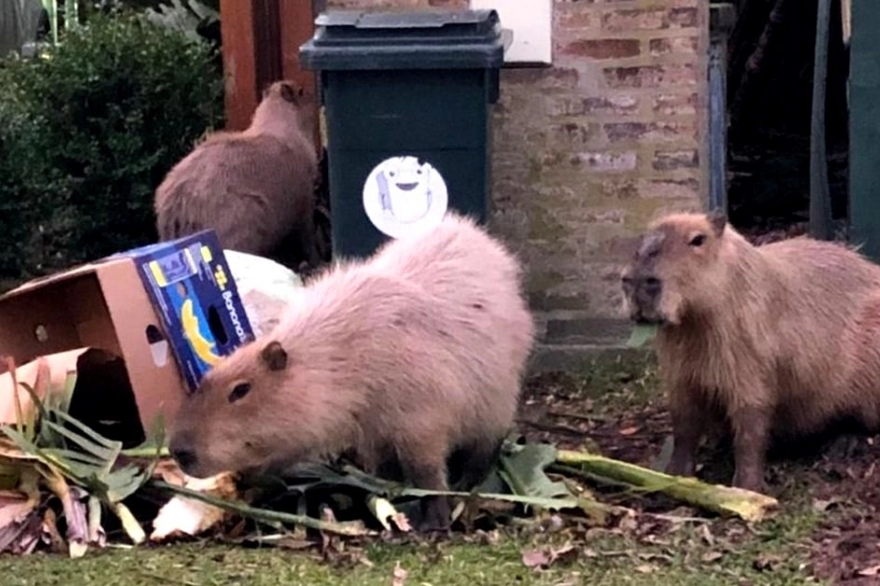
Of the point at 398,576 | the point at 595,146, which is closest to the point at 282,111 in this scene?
the point at 595,146

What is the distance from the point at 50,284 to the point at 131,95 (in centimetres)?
267

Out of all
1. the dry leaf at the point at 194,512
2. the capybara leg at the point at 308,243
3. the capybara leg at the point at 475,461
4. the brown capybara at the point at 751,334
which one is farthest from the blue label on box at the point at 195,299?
the capybara leg at the point at 308,243

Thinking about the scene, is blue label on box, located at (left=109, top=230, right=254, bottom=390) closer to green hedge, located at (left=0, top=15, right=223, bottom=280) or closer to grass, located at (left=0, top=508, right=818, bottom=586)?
grass, located at (left=0, top=508, right=818, bottom=586)

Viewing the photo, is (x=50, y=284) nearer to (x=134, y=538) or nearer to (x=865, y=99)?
(x=134, y=538)

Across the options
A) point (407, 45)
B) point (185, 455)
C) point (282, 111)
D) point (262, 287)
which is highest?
point (407, 45)

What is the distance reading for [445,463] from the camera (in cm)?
471

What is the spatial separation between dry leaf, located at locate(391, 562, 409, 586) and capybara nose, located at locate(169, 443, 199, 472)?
1.97 ft

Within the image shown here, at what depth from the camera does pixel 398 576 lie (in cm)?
421

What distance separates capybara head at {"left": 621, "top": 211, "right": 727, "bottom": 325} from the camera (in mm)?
4793

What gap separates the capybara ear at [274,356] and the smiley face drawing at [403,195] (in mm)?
1518

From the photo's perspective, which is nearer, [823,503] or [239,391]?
[239,391]

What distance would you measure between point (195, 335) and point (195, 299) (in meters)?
0.12

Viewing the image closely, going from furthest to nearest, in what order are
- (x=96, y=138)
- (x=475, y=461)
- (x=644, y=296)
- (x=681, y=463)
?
(x=96, y=138), (x=681, y=463), (x=475, y=461), (x=644, y=296)

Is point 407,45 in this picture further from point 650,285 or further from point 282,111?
point 650,285
